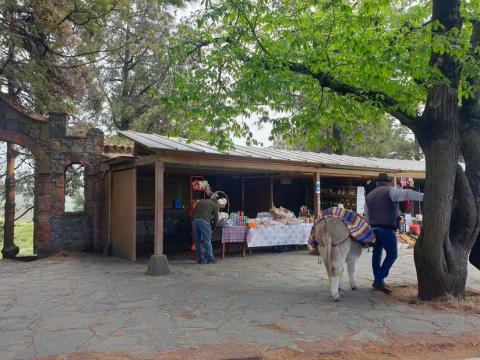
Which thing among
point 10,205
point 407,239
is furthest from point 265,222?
point 10,205

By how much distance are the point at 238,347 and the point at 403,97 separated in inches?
183

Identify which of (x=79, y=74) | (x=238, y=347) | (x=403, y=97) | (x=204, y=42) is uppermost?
(x=79, y=74)

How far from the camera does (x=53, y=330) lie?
5.03m

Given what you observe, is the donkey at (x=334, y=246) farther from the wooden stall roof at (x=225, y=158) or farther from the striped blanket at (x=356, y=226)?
the wooden stall roof at (x=225, y=158)

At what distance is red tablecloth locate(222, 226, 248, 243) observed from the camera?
431 inches

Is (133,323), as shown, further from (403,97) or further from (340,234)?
(403,97)

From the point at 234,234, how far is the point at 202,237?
1164mm

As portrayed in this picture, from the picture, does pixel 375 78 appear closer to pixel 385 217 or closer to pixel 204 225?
pixel 385 217

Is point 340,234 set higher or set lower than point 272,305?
higher

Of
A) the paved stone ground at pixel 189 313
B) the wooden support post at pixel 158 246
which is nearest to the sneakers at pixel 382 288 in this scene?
the paved stone ground at pixel 189 313

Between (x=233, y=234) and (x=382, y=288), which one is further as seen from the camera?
(x=233, y=234)

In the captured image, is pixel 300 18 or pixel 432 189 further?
pixel 300 18

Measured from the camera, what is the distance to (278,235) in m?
11.8

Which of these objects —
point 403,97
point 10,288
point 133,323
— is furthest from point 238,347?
point 10,288
